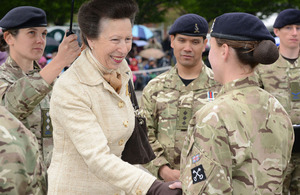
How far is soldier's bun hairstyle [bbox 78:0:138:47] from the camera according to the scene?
286cm

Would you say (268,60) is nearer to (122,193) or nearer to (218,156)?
(218,156)

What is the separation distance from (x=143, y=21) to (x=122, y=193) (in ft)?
79.4

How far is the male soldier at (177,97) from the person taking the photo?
4.24 meters

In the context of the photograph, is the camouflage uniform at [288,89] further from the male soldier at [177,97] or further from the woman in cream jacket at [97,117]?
the woman in cream jacket at [97,117]

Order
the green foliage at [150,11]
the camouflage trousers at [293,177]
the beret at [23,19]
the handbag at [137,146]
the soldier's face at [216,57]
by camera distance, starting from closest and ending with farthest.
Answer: the soldier's face at [216,57] < the handbag at [137,146] < the beret at [23,19] < the camouflage trousers at [293,177] < the green foliage at [150,11]

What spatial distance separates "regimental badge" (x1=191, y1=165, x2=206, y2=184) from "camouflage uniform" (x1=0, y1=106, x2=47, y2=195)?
1039 millimetres

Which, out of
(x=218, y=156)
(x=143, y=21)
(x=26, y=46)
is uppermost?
(x=26, y=46)

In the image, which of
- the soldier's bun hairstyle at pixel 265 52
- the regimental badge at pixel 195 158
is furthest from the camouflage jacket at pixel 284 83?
the regimental badge at pixel 195 158

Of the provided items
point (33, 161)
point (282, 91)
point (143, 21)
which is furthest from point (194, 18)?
point (143, 21)

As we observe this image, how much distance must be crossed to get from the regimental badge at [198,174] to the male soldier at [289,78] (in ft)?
10.2

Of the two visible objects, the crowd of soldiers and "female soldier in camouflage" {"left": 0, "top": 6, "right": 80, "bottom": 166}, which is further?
"female soldier in camouflage" {"left": 0, "top": 6, "right": 80, "bottom": 166}

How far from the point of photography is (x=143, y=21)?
26.7 metres

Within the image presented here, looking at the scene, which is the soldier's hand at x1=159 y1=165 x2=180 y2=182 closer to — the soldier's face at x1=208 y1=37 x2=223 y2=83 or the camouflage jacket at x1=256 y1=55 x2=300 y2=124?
the soldier's face at x1=208 y1=37 x2=223 y2=83

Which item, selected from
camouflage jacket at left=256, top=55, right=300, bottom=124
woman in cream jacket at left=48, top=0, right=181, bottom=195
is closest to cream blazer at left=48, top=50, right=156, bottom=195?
woman in cream jacket at left=48, top=0, right=181, bottom=195
